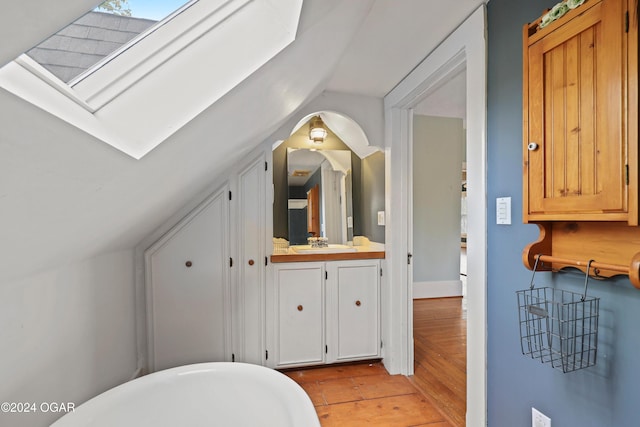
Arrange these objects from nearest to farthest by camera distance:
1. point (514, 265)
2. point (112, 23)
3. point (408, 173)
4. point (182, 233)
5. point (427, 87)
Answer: point (112, 23)
point (514, 265)
point (427, 87)
point (182, 233)
point (408, 173)

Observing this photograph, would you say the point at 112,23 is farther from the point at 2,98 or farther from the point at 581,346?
the point at 581,346

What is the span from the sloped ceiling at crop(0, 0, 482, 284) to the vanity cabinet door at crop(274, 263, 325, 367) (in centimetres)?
93

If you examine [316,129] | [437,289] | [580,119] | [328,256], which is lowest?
[437,289]

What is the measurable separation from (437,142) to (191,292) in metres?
3.57

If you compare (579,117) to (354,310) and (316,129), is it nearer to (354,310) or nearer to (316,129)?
(354,310)

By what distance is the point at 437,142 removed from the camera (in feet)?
13.5

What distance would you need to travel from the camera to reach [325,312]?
7.81 feet

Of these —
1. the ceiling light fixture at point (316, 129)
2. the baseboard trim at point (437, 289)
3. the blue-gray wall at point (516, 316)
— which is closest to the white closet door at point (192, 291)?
the ceiling light fixture at point (316, 129)

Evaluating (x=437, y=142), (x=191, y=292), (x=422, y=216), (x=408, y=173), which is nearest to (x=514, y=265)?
(x=408, y=173)

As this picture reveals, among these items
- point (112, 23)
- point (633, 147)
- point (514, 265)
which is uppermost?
point (112, 23)

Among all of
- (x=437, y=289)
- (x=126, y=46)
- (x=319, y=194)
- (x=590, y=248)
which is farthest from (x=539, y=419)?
(x=437, y=289)

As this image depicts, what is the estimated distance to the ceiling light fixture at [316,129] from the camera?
2.75m

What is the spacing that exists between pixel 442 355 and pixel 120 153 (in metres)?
2.79

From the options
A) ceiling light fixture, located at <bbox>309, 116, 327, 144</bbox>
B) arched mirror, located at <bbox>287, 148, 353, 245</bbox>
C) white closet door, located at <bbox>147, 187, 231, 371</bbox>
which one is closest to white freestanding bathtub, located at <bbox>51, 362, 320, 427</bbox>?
white closet door, located at <bbox>147, 187, 231, 371</bbox>
